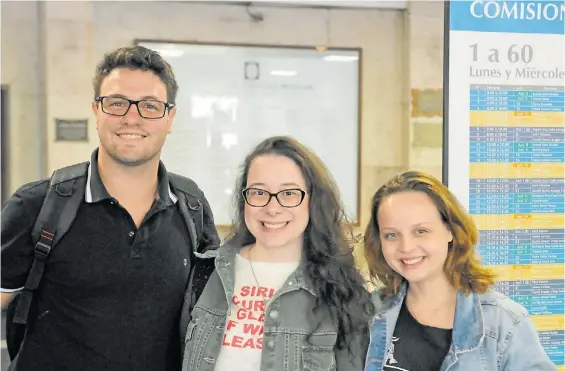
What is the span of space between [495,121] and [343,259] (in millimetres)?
1091

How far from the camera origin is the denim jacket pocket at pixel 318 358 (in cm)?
168

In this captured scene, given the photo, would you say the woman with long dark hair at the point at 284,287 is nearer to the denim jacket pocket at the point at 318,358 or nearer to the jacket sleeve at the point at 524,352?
the denim jacket pocket at the point at 318,358

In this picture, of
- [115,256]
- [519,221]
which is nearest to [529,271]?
[519,221]

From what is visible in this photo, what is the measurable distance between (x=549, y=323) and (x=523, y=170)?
2.06 ft

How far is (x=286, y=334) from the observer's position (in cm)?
170

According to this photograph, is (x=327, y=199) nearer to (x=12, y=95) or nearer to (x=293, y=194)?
(x=293, y=194)

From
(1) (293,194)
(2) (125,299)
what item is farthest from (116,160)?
(1) (293,194)

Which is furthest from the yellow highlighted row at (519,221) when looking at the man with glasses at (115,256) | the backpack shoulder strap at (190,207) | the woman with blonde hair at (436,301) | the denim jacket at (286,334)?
the man with glasses at (115,256)

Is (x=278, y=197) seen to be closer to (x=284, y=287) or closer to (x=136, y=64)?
(x=284, y=287)

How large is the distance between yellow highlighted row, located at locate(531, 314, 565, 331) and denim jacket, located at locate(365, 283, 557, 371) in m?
0.97

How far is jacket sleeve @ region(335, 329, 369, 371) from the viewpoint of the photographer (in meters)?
1.71

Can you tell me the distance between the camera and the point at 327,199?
1.81m

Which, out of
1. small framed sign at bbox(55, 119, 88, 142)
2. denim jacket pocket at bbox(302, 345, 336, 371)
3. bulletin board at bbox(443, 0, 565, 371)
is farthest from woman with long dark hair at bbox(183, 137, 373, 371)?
small framed sign at bbox(55, 119, 88, 142)

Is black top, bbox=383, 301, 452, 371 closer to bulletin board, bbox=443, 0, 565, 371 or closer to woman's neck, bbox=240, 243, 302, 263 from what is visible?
woman's neck, bbox=240, 243, 302, 263
